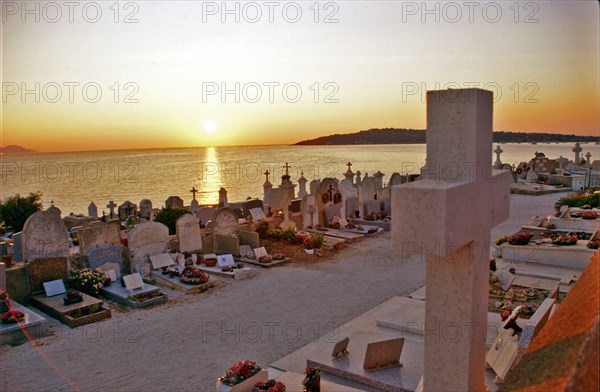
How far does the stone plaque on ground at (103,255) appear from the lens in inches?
504

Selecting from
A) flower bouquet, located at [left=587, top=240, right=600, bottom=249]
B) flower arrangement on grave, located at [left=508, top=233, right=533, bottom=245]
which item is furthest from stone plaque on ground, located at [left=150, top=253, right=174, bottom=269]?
flower bouquet, located at [left=587, top=240, right=600, bottom=249]

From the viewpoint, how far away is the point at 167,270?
42.9ft

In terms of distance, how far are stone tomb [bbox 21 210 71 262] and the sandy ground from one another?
84.1 inches

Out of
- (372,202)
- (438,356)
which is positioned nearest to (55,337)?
(438,356)

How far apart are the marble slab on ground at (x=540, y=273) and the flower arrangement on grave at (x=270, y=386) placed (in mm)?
7081

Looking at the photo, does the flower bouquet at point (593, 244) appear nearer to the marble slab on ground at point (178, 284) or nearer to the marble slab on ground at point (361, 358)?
the marble slab on ground at point (361, 358)

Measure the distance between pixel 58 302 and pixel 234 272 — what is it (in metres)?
4.39

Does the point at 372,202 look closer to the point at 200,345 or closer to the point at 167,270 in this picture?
the point at 167,270

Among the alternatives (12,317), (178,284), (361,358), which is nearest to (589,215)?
(361,358)

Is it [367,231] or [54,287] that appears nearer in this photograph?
[54,287]

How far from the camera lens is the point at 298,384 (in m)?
6.65

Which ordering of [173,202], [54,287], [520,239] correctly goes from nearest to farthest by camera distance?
[54,287] < [520,239] < [173,202]

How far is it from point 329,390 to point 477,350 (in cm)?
322

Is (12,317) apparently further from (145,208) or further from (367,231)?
(145,208)
